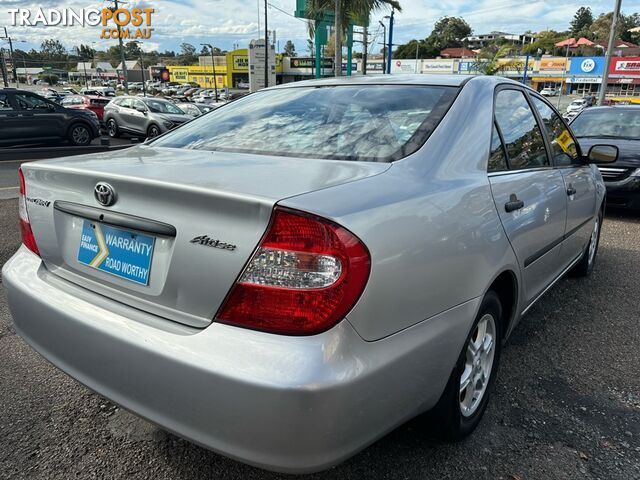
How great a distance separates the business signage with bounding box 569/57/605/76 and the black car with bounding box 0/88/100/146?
2739 inches

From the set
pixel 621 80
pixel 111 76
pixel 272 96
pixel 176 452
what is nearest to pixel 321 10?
pixel 272 96

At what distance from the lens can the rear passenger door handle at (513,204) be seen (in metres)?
2.29

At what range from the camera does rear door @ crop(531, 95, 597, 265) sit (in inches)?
129

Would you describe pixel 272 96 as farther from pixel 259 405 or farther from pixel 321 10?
pixel 321 10

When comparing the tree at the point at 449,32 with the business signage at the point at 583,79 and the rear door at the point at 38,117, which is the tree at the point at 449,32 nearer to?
the business signage at the point at 583,79

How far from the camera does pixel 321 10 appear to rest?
21.1m

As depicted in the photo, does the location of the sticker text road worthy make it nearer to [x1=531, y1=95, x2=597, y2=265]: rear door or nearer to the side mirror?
[x1=531, y1=95, x2=597, y2=265]: rear door

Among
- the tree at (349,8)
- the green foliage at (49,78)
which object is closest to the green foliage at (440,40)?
the green foliage at (49,78)

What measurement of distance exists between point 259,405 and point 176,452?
3.27 feet

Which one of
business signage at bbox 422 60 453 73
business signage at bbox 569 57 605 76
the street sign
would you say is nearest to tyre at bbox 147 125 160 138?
the street sign

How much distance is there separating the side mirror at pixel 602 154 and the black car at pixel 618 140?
9.65ft

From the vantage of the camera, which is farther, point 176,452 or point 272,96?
point 272,96

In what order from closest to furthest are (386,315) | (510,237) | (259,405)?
(259,405)
(386,315)
(510,237)

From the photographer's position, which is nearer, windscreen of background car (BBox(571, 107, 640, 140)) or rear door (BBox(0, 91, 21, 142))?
windscreen of background car (BBox(571, 107, 640, 140))
